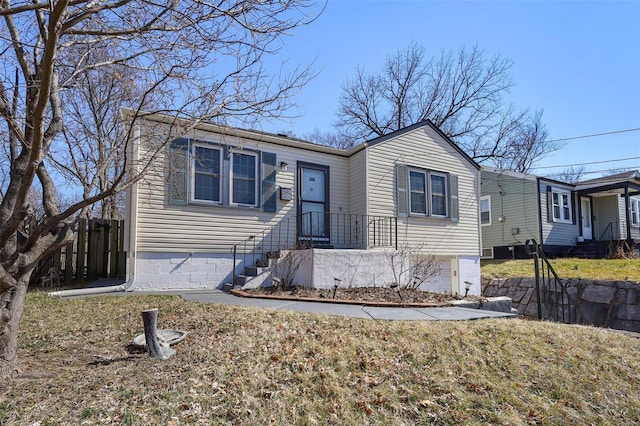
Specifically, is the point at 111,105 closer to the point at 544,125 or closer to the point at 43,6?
the point at 43,6

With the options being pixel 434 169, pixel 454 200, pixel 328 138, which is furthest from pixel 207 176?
pixel 328 138

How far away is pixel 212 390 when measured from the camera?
10.6 ft

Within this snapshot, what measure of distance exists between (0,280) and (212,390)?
1.93 m

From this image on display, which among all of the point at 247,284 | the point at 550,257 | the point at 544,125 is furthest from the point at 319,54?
the point at 544,125

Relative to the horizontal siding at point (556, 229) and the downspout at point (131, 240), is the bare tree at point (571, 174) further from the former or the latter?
the downspout at point (131, 240)

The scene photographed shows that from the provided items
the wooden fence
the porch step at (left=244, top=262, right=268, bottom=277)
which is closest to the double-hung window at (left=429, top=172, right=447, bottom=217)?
the porch step at (left=244, top=262, right=268, bottom=277)

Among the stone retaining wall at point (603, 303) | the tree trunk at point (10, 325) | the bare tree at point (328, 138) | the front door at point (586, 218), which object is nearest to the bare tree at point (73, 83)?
the tree trunk at point (10, 325)

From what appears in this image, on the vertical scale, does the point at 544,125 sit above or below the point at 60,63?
above

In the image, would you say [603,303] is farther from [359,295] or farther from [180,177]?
[180,177]

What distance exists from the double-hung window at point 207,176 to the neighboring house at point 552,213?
1299cm

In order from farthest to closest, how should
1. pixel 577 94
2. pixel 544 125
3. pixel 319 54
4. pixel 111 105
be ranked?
pixel 544 125 → pixel 111 105 → pixel 577 94 → pixel 319 54

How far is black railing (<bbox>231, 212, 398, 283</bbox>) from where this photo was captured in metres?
9.17

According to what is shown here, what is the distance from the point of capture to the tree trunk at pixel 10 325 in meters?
3.33

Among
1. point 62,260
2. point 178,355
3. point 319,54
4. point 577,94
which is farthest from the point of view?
point 577,94
